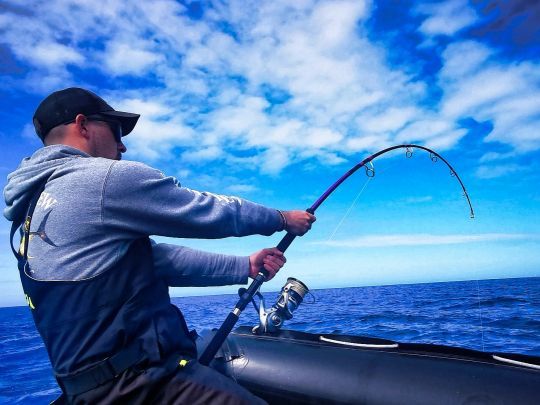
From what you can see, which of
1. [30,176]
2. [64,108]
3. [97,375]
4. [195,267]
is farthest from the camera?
[195,267]

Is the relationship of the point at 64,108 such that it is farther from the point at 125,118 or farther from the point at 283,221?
the point at 283,221

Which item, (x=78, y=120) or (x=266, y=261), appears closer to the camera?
(x=78, y=120)

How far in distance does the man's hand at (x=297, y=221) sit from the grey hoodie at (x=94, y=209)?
1.62ft

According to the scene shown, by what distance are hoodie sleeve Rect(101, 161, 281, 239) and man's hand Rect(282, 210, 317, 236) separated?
0.38 metres

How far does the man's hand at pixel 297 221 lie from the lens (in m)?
2.23

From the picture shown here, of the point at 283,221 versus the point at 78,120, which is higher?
the point at 78,120

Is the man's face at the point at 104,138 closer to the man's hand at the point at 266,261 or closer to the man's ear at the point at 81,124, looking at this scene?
the man's ear at the point at 81,124

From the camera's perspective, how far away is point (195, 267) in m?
2.26

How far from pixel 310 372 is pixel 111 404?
4.86 feet

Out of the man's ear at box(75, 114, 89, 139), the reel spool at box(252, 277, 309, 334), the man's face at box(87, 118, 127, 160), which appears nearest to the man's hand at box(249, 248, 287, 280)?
the reel spool at box(252, 277, 309, 334)

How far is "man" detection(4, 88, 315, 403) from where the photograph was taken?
1.45 metres

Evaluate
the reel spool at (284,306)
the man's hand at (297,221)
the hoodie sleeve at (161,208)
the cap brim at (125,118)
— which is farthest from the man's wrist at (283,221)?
the reel spool at (284,306)

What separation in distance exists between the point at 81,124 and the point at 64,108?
0.35 ft

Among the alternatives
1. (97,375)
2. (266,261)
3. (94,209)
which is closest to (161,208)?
(94,209)
